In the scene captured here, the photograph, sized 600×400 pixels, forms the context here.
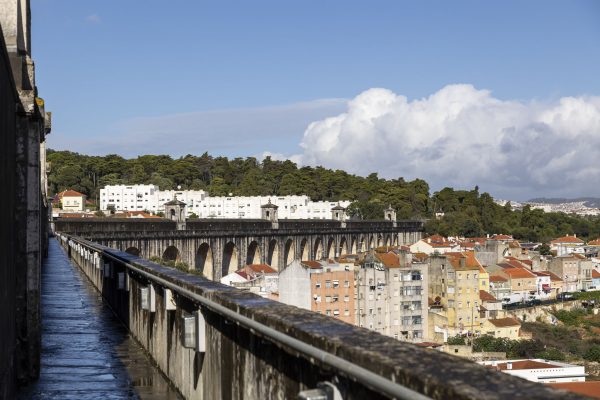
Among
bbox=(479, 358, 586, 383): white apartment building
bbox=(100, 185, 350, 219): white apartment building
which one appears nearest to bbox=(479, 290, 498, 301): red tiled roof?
bbox=(479, 358, 586, 383): white apartment building

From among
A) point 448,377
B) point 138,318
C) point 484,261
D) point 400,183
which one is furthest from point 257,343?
point 400,183

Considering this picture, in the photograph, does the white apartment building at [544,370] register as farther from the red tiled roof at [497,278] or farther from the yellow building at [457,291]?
the red tiled roof at [497,278]

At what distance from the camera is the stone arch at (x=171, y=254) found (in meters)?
63.9

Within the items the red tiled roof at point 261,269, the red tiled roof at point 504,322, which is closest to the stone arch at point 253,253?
the red tiled roof at point 261,269

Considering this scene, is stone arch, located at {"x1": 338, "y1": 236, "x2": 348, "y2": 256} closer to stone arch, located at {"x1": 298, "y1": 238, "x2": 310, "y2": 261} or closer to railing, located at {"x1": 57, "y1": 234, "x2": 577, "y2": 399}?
stone arch, located at {"x1": 298, "y1": 238, "x2": 310, "y2": 261}

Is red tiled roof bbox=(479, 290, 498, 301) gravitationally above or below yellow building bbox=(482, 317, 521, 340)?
above

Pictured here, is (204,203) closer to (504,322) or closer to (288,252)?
(288,252)

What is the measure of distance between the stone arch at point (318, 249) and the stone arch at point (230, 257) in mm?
20783

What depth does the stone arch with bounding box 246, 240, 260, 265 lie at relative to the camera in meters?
83.9

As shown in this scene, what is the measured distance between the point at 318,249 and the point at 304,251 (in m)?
4.62

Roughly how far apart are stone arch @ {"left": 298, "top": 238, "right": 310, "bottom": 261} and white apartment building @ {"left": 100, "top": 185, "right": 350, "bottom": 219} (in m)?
61.4

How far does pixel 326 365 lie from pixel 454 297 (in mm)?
79503

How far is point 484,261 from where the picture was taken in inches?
4306

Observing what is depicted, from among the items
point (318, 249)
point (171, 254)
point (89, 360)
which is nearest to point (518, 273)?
point (318, 249)
